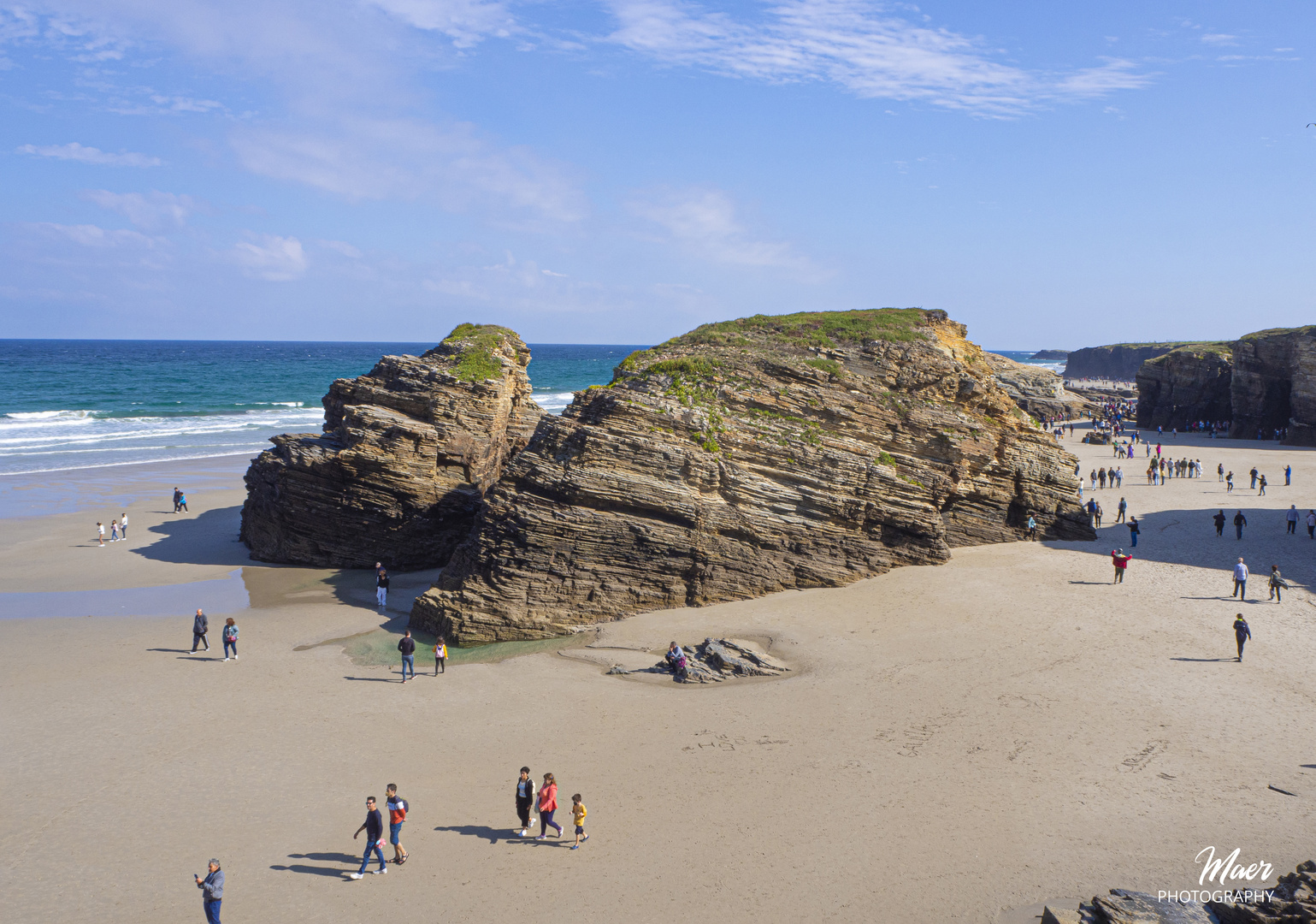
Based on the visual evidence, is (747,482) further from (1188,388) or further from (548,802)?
(1188,388)

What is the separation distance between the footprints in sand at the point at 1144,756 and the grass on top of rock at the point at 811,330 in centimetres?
1604

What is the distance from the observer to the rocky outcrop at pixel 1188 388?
217 feet

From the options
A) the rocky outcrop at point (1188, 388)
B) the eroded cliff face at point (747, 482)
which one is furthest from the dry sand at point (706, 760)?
the rocky outcrop at point (1188, 388)

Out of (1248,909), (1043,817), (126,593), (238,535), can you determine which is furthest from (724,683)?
(238,535)

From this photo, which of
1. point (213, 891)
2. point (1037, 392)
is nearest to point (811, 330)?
point (213, 891)

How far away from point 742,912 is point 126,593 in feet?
77.9

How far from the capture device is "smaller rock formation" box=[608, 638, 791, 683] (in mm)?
18547

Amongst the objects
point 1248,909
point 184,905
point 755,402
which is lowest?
point 184,905

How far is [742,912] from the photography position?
36.0ft

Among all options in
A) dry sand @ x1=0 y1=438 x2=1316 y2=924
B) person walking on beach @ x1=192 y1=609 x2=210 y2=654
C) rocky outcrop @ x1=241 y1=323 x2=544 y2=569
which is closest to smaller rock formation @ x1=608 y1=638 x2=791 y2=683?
dry sand @ x1=0 y1=438 x2=1316 y2=924

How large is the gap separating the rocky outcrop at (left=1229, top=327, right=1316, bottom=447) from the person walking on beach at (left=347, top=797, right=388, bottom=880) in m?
63.6

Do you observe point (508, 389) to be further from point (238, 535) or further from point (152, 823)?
point (152, 823)

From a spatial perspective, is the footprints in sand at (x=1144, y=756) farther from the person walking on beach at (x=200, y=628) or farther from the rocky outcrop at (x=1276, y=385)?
the rocky outcrop at (x=1276, y=385)

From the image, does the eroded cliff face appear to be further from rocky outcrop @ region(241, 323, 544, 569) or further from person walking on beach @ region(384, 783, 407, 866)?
person walking on beach @ region(384, 783, 407, 866)
